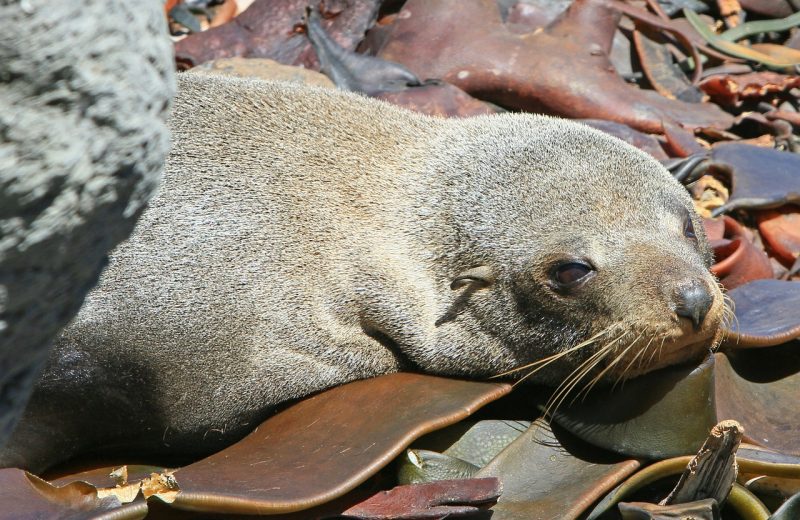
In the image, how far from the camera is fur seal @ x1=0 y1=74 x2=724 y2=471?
3.49 m

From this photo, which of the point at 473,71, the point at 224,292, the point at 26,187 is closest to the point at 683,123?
the point at 473,71

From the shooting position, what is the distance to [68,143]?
4.21 feet

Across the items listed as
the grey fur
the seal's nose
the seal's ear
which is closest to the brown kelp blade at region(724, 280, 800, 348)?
the seal's nose

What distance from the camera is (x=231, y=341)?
3.59 m

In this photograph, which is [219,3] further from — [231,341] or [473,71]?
[231,341]

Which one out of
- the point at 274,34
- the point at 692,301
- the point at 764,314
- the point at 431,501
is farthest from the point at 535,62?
the point at 431,501

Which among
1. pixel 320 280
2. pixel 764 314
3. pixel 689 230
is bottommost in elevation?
pixel 764 314

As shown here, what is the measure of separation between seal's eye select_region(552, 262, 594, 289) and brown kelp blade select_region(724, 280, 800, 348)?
2.04 ft

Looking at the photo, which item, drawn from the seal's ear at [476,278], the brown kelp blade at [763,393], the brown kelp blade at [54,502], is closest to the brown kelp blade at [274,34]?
the seal's ear at [476,278]

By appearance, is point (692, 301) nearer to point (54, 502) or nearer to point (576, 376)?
point (576, 376)

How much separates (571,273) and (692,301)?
1.33ft

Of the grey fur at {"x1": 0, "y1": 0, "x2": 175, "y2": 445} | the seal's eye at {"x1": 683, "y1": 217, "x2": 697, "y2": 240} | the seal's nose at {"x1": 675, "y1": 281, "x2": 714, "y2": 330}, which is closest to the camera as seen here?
the grey fur at {"x1": 0, "y1": 0, "x2": 175, "y2": 445}

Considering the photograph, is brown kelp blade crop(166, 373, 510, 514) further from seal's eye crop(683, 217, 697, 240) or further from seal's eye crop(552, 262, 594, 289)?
seal's eye crop(683, 217, 697, 240)

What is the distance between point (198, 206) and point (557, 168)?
1.19 metres
